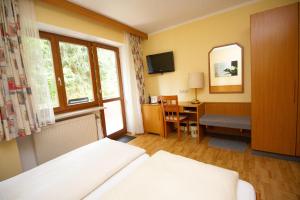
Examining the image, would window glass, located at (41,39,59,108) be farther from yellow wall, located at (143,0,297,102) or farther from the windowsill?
yellow wall, located at (143,0,297,102)

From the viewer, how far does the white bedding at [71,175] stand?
1.02 meters

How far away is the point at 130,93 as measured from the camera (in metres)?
3.39

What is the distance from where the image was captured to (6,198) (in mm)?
1001

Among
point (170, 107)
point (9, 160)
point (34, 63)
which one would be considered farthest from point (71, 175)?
point (170, 107)

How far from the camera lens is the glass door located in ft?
10.2

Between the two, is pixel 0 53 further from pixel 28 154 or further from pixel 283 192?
pixel 283 192

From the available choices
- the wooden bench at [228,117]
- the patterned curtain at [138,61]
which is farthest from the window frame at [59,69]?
the wooden bench at [228,117]

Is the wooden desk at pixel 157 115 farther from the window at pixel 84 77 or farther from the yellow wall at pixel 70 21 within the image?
the yellow wall at pixel 70 21

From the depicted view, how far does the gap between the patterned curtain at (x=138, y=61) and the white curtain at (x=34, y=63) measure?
183 centimetres

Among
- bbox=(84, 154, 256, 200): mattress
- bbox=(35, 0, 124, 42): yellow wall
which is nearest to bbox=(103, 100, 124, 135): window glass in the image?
bbox=(35, 0, 124, 42): yellow wall

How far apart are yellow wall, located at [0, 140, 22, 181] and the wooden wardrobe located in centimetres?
323

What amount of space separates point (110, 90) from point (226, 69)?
245 centimetres

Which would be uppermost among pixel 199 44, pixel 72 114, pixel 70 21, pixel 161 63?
pixel 70 21

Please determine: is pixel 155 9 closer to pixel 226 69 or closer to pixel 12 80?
pixel 226 69
